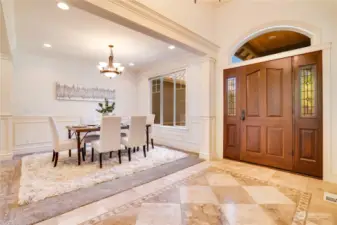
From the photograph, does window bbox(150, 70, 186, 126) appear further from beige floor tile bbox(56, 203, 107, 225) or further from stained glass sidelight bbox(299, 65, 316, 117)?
beige floor tile bbox(56, 203, 107, 225)

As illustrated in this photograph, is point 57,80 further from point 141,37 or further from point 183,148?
point 183,148

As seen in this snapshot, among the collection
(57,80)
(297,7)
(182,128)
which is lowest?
(182,128)

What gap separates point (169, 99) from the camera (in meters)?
6.15

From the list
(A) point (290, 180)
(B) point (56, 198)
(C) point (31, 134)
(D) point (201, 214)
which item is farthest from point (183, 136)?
(C) point (31, 134)

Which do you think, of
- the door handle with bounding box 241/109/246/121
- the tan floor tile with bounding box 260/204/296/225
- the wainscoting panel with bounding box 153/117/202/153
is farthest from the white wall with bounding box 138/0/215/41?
the tan floor tile with bounding box 260/204/296/225

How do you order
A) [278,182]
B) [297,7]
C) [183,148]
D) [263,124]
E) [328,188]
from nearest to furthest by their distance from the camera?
[328,188] → [278,182] → [297,7] → [263,124] → [183,148]

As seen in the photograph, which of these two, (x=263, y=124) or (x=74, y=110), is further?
(x=74, y=110)

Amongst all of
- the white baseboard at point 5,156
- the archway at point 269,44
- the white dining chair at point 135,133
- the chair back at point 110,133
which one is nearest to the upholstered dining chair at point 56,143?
the chair back at point 110,133

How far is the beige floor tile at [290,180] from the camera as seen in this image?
8.75 ft

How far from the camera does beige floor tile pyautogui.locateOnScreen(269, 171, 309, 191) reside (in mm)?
2666

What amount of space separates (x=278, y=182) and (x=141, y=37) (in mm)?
3739

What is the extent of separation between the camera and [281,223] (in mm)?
1806

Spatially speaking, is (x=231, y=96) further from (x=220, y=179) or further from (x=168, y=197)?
(x=168, y=197)

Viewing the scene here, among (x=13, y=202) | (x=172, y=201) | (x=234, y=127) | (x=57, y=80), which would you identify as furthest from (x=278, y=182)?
(x=57, y=80)
